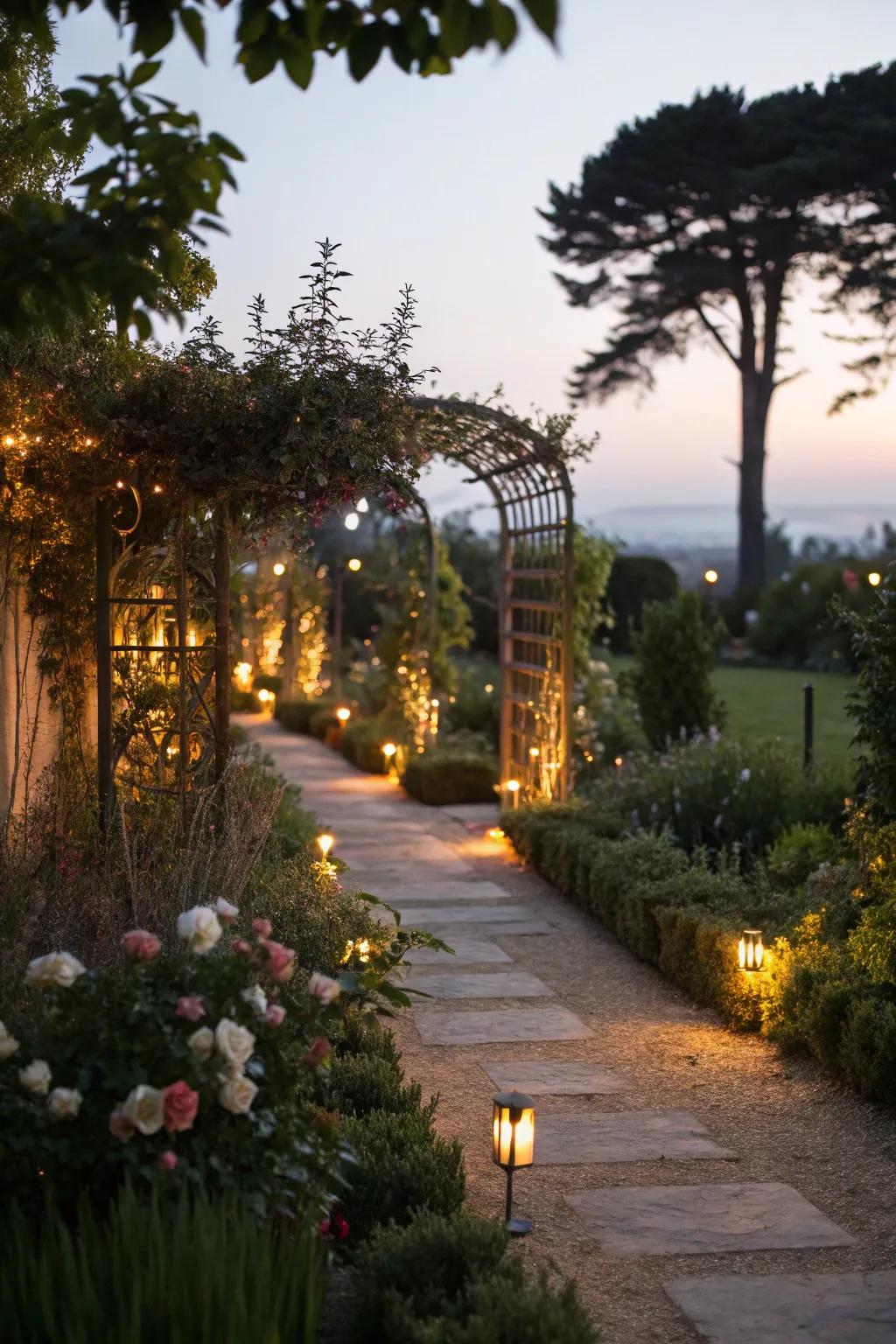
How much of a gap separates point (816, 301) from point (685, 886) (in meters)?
17.3

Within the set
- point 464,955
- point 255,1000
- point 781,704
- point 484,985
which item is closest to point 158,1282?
point 255,1000

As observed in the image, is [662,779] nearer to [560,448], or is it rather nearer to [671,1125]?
[560,448]

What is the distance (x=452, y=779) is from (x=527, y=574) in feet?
7.11

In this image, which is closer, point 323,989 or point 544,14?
point 544,14

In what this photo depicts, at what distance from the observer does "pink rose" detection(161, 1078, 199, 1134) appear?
2.60 metres

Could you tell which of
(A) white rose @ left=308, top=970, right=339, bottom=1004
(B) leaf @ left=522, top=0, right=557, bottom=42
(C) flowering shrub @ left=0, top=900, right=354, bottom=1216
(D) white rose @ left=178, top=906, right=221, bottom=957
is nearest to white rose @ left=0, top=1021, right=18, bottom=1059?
(C) flowering shrub @ left=0, top=900, right=354, bottom=1216

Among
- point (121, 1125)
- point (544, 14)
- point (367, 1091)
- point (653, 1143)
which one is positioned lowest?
point (653, 1143)

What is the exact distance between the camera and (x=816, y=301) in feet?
71.4

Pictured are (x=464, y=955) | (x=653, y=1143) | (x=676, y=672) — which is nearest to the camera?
(x=653, y=1143)

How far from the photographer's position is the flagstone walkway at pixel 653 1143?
3.20 m

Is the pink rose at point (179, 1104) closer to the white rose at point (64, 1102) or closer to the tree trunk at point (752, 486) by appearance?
the white rose at point (64, 1102)

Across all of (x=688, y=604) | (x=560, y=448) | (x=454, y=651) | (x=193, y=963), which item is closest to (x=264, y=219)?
(x=193, y=963)

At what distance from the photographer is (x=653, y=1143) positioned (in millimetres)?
4266

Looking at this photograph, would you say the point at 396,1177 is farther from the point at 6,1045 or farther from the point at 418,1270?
the point at 6,1045
